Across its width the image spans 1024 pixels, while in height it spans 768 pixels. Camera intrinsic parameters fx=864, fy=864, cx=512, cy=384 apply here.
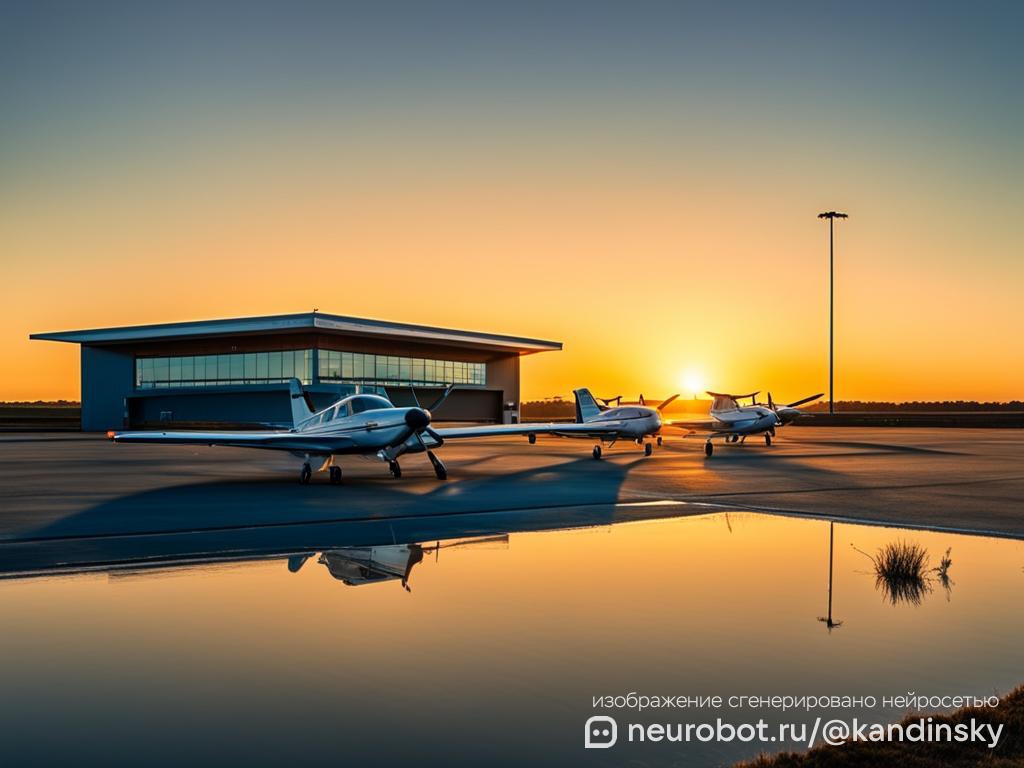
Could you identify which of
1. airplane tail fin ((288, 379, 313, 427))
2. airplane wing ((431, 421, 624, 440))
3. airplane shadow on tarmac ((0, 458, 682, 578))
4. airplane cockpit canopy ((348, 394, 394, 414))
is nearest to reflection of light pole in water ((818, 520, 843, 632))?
airplane shadow on tarmac ((0, 458, 682, 578))

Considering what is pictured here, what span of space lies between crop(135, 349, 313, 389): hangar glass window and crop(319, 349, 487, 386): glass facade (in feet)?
7.70

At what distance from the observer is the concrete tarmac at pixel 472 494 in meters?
14.4

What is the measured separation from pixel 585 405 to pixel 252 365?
137ft

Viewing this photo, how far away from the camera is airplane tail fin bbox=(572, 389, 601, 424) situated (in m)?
39.9

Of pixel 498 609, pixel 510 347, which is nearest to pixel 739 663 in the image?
pixel 498 609

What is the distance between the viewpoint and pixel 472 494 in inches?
777

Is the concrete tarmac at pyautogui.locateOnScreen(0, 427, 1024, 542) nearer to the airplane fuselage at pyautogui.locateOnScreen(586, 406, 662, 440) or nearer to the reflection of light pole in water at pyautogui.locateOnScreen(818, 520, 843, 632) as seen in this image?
the airplane fuselage at pyautogui.locateOnScreen(586, 406, 662, 440)

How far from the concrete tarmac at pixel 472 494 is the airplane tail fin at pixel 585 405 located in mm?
5833

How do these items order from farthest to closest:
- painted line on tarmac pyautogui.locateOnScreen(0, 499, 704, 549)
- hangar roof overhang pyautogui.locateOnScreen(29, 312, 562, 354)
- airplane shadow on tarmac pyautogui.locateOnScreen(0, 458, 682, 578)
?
hangar roof overhang pyautogui.locateOnScreen(29, 312, 562, 354) < painted line on tarmac pyautogui.locateOnScreen(0, 499, 704, 549) < airplane shadow on tarmac pyautogui.locateOnScreen(0, 458, 682, 578)

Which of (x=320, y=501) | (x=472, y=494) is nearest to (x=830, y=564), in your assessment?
(x=472, y=494)

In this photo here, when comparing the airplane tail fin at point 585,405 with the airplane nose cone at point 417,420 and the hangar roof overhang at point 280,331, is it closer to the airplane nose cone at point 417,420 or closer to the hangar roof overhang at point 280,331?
the airplane nose cone at point 417,420

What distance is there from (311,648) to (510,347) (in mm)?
79632

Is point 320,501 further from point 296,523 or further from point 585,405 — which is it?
point 585,405

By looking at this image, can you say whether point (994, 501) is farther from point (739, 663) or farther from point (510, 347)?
point (510, 347)
